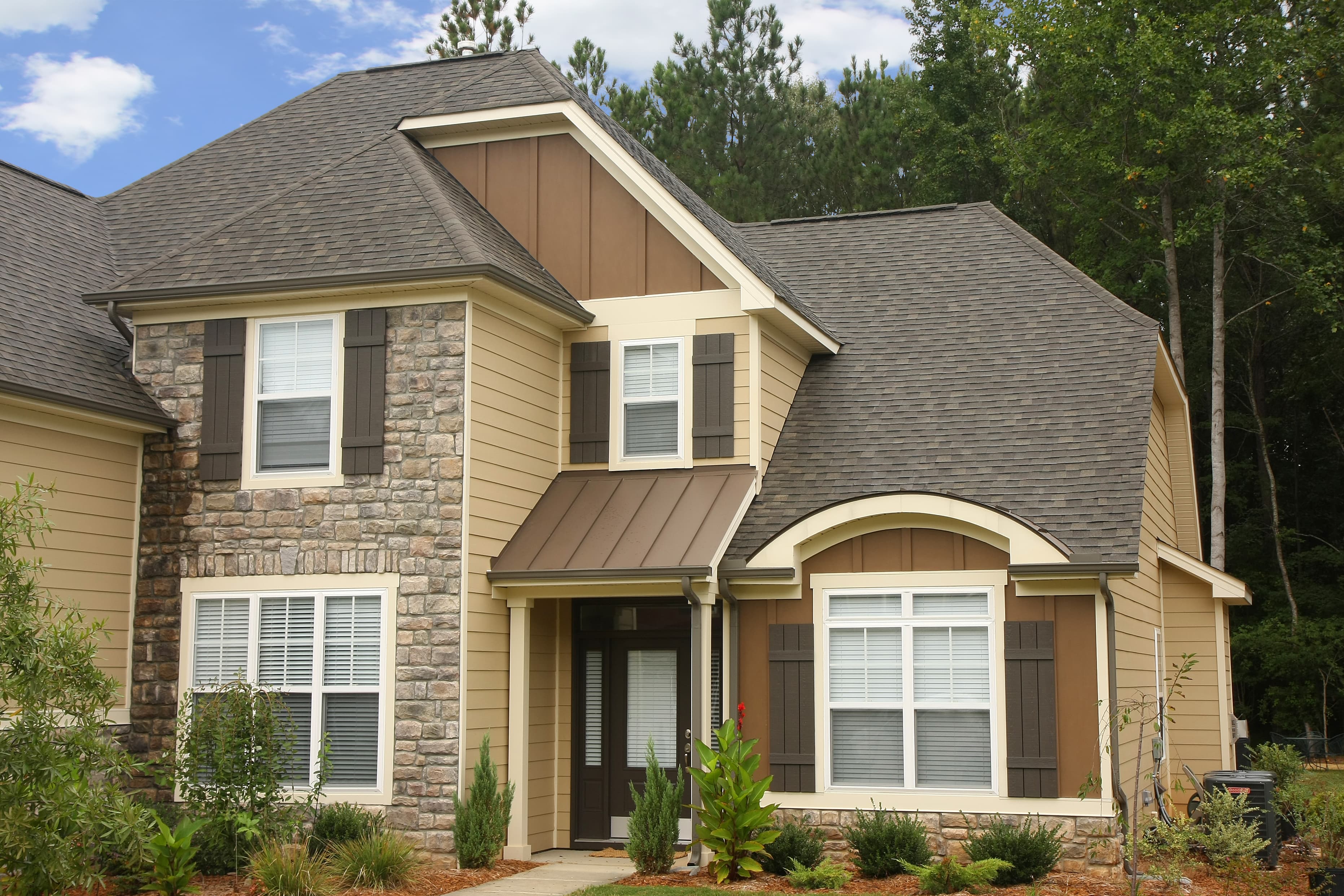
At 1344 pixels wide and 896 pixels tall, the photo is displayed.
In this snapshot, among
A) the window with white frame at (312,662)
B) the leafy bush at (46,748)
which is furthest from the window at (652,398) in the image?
the leafy bush at (46,748)

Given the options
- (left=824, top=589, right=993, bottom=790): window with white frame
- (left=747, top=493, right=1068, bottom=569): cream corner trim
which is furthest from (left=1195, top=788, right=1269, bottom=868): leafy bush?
(left=747, top=493, right=1068, bottom=569): cream corner trim

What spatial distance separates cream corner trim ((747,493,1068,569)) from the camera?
10938 mm

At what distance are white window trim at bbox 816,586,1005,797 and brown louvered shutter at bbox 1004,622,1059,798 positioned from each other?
11 centimetres

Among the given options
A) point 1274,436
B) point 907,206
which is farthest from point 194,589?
point 1274,436

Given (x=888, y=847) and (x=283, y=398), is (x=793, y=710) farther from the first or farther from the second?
(x=283, y=398)

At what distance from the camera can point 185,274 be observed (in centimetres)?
1202

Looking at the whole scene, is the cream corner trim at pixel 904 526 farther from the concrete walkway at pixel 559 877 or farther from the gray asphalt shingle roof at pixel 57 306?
the gray asphalt shingle roof at pixel 57 306

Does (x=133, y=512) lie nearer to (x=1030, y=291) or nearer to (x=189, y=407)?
(x=189, y=407)

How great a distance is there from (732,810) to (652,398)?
437 cm

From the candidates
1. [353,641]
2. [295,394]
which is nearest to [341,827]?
[353,641]

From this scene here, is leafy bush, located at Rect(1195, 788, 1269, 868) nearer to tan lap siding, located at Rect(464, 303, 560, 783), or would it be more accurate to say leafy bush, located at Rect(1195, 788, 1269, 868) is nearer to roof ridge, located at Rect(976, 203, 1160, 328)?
roof ridge, located at Rect(976, 203, 1160, 328)

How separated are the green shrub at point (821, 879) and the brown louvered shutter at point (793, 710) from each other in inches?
58.8

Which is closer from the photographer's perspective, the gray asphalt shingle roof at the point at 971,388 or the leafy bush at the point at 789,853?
the leafy bush at the point at 789,853

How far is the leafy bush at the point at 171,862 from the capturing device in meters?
9.29
